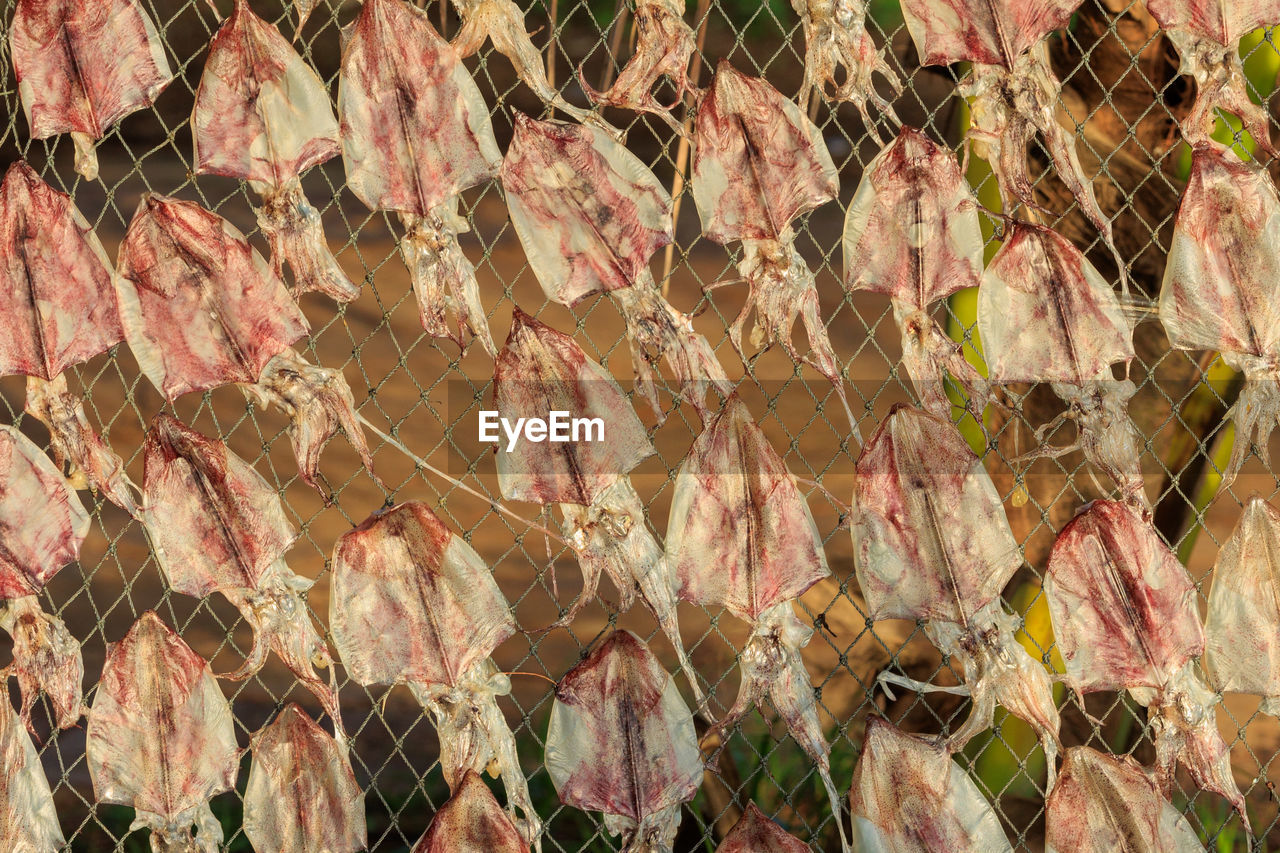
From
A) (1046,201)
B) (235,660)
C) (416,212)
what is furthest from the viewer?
(235,660)

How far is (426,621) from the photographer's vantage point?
0.71 metres

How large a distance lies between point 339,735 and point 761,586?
29 cm

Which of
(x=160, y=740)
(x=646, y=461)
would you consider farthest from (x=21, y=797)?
(x=646, y=461)

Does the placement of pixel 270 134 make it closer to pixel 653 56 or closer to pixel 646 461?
pixel 653 56

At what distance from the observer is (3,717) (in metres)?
0.75

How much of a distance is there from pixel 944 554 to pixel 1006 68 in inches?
12.5

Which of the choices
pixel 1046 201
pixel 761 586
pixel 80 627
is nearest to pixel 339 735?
pixel 761 586

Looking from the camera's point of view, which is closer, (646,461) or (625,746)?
(625,746)

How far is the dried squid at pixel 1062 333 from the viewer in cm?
74

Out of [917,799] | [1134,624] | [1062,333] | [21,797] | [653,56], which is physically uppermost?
[653,56]

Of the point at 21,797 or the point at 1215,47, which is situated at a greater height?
the point at 1215,47

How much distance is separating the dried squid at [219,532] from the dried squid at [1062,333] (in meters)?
0.48

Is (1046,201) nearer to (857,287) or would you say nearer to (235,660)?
(857,287)

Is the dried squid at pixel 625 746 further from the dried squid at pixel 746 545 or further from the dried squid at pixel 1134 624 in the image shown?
the dried squid at pixel 1134 624
